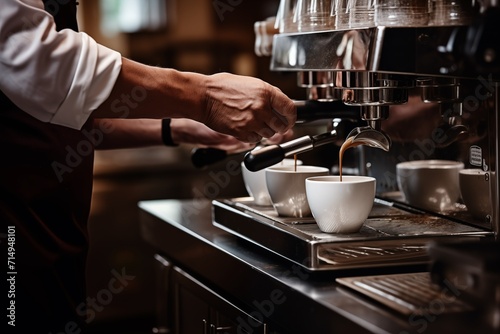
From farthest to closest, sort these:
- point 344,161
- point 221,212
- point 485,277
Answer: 1. point 344,161
2. point 221,212
3. point 485,277

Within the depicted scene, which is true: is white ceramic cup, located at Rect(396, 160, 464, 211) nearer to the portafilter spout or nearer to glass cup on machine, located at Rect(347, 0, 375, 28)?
the portafilter spout

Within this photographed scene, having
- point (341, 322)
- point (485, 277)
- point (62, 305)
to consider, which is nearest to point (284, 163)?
point (62, 305)

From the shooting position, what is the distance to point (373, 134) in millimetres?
1332

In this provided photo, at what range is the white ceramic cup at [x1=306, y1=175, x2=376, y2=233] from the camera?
1.28 m

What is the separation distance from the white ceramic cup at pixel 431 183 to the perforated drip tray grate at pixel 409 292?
0.99 feet

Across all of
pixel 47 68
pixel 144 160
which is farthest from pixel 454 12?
pixel 144 160

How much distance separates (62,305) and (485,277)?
0.89 meters

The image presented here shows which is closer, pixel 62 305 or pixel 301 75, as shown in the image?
pixel 62 305

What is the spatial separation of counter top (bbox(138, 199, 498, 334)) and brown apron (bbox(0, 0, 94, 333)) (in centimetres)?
24

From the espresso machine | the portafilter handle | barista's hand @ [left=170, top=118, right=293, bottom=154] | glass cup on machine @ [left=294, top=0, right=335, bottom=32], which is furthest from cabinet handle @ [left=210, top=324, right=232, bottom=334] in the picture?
glass cup on machine @ [left=294, top=0, right=335, bottom=32]

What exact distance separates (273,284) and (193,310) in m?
0.48

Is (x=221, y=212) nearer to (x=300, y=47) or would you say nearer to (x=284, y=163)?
(x=284, y=163)

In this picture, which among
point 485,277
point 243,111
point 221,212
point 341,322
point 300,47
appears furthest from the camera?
point 221,212

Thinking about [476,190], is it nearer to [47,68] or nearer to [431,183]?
[431,183]
